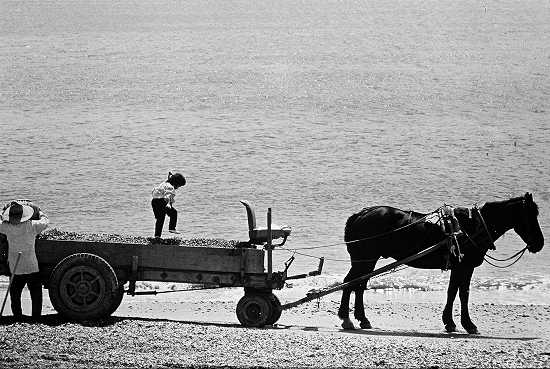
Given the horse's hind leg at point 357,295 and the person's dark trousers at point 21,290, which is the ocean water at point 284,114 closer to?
the horse's hind leg at point 357,295

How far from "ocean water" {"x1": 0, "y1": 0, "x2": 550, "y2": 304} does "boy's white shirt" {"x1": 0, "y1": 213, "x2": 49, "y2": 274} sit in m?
5.87

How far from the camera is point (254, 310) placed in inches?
487

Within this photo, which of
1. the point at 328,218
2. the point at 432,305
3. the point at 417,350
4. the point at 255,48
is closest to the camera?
the point at 417,350

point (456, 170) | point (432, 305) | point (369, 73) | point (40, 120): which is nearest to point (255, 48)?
point (369, 73)

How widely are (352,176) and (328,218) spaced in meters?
2.88

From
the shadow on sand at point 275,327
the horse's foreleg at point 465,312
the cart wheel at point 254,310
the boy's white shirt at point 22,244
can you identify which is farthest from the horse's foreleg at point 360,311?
the boy's white shirt at point 22,244

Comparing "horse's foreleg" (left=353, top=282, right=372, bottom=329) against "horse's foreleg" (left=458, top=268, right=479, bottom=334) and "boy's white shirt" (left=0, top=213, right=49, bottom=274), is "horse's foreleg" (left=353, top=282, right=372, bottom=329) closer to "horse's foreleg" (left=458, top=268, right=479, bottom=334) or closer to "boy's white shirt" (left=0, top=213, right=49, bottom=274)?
"horse's foreleg" (left=458, top=268, right=479, bottom=334)

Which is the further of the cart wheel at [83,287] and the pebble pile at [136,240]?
the pebble pile at [136,240]

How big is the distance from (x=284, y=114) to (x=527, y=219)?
16.1m

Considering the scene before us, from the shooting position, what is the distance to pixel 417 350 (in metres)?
10.7

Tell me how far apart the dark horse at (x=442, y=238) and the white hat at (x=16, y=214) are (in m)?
3.86

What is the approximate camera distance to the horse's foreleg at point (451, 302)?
12.9 m

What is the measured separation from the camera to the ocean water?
2209cm

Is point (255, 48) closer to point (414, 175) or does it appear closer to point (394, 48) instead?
point (394, 48)
